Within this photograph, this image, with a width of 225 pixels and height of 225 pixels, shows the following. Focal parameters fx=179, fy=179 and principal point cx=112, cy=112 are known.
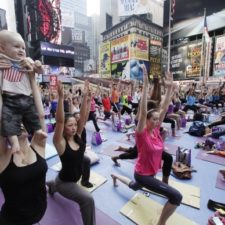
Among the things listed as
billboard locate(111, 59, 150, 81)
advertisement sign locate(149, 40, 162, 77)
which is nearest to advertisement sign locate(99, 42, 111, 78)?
billboard locate(111, 59, 150, 81)

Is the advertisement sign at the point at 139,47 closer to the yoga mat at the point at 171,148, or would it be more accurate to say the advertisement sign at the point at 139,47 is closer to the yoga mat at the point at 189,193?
the yoga mat at the point at 171,148

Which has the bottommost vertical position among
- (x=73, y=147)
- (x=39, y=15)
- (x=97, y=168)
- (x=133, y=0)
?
(x=97, y=168)

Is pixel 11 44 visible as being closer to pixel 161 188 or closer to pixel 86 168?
pixel 161 188

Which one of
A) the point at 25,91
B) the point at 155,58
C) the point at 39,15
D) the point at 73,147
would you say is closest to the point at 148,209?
the point at 73,147

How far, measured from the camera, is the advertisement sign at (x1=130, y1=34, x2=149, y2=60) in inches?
1133

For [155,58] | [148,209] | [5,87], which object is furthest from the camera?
[155,58]

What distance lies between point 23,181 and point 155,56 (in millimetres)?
32779

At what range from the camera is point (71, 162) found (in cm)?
193

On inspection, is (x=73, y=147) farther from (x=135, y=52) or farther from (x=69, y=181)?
(x=135, y=52)

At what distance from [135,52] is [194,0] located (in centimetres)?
1040

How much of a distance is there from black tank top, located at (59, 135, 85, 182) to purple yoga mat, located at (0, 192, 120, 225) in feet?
1.74

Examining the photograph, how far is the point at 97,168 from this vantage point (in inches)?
139

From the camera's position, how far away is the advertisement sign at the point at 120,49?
96.6 feet

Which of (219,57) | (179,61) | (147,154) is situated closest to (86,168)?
(147,154)
